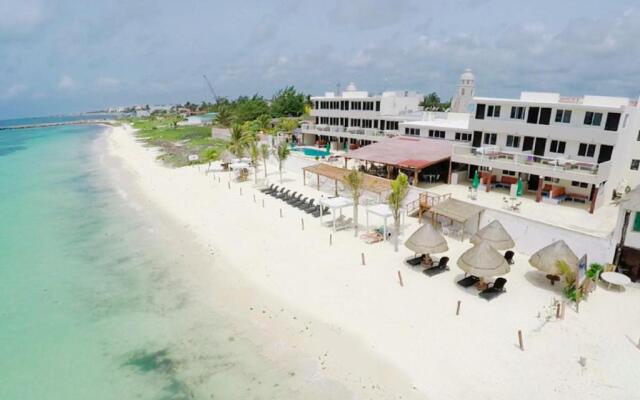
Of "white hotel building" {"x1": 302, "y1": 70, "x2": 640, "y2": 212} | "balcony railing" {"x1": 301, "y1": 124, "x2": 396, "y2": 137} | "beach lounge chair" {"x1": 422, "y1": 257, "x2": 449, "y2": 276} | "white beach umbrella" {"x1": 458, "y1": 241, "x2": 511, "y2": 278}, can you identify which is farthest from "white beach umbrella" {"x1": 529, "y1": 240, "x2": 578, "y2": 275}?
"balcony railing" {"x1": 301, "y1": 124, "x2": 396, "y2": 137}

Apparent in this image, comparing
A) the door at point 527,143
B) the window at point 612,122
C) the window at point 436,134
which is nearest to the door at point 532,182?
the door at point 527,143

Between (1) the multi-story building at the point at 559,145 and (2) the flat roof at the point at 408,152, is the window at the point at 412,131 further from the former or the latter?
(1) the multi-story building at the point at 559,145

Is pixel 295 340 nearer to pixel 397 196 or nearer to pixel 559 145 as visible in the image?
pixel 397 196

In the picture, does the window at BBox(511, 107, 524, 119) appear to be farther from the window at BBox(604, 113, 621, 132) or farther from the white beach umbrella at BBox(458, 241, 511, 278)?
the white beach umbrella at BBox(458, 241, 511, 278)

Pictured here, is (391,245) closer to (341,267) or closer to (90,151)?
(341,267)

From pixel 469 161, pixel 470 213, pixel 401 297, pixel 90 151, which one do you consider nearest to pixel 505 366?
pixel 401 297
